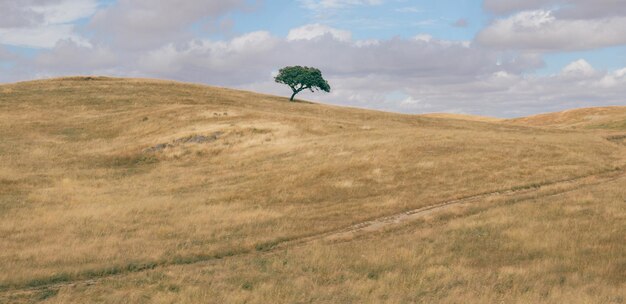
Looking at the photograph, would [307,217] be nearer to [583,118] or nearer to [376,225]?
[376,225]

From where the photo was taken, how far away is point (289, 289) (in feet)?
46.9

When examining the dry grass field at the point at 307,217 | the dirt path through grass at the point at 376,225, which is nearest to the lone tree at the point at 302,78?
the dry grass field at the point at 307,217

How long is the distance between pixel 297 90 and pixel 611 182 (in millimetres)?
72330

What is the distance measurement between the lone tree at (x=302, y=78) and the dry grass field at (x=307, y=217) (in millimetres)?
41457

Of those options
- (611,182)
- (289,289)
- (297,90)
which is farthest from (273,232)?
(297,90)

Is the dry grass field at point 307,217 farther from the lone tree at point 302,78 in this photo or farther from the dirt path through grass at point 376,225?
the lone tree at point 302,78

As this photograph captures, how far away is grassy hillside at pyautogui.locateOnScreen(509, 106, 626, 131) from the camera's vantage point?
91.1 m

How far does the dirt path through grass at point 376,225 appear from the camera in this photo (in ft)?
51.1

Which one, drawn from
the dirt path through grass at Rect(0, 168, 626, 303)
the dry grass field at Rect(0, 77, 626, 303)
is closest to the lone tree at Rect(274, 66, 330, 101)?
the dry grass field at Rect(0, 77, 626, 303)

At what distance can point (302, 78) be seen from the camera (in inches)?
3716

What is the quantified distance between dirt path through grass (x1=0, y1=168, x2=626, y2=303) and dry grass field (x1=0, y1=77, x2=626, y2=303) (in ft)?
0.34

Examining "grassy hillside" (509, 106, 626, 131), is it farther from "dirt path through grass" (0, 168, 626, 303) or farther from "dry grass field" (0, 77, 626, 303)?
"dirt path through grass" (0, 168, 626, 303)

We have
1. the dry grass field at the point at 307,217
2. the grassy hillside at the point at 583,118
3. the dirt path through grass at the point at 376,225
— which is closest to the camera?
the dry grass field at the point at 307,217

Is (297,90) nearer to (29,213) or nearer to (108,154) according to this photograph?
(108,154)
